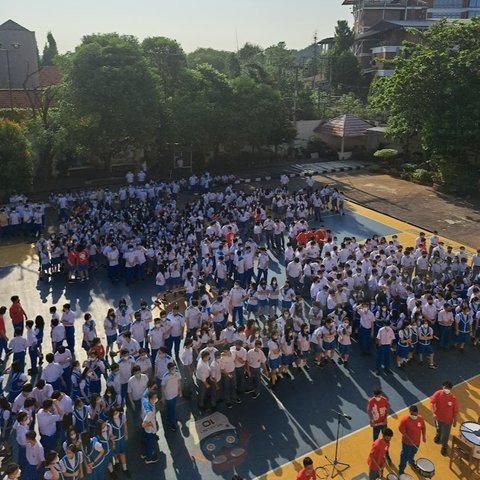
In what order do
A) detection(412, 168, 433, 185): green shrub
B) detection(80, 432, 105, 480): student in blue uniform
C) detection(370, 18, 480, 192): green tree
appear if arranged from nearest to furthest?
1. detection(80, 432, 105, 480): student in blue uniform
2. detection(370, 18, 480, 192): green tree
3. detection(412, 168, 433, 185): green shrub

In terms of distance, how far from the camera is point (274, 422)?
8.35 metres

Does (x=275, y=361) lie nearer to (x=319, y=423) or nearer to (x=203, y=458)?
(x=319, y=423)

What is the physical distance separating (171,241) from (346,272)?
17.4 ft

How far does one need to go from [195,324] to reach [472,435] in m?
5.41

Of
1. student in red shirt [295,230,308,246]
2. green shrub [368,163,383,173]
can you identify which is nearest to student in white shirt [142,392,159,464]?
student in red shirt [295,230,308,246]

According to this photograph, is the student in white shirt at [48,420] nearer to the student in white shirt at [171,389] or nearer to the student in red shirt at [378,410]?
the student in white shirt at [171,389]

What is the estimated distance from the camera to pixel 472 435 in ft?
24.1

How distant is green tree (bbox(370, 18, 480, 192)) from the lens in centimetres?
2212

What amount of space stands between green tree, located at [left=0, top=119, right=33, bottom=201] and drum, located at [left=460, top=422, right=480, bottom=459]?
58.4 ft

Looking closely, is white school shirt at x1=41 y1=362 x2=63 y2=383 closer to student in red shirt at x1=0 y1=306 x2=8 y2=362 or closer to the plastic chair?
student in red shirt at x1=0 y1=306 x2=8 y2=362

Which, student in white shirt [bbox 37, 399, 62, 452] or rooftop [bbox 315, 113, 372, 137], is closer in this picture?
student in white shirt [bbox 37, 399, 62, 452]

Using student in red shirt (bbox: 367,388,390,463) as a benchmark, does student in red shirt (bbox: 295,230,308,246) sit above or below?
above

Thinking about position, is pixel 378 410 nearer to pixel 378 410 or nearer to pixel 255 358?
pixel 378 410

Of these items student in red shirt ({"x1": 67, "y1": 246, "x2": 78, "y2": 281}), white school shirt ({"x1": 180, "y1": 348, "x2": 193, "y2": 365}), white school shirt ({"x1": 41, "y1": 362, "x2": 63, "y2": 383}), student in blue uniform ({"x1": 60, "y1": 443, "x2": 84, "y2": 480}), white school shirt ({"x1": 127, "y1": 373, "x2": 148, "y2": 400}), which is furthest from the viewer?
student in red shirt ({"x1": 67, "y1": 246, "x2": 78, "y2": 281})
